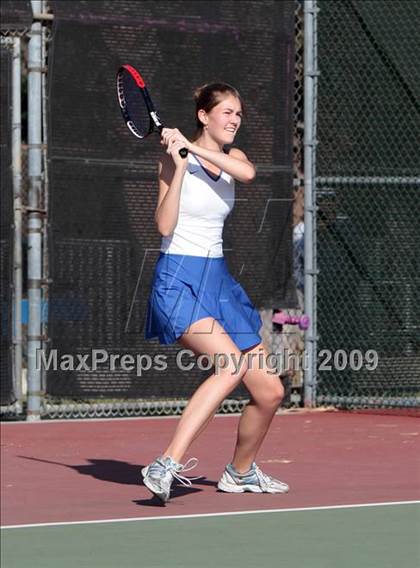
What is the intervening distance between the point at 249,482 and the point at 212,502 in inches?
14.2

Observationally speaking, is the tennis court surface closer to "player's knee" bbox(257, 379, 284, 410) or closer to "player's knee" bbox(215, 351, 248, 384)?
"player's knee" bbox(257, 379, 284, 410)

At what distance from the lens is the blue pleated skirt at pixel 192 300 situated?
652cm

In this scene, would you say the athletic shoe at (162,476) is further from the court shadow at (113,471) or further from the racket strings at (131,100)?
the racket strings at (131,100)

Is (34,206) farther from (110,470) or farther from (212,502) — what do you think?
(212,502)

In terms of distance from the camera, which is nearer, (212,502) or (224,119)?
(212,502)

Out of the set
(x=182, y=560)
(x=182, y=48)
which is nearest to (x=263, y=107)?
(x=182, y=48)

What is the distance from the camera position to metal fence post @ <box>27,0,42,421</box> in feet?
33.4

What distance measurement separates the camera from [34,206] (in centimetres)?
1018

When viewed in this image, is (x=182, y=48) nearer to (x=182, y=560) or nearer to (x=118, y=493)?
(x=118, y=493)

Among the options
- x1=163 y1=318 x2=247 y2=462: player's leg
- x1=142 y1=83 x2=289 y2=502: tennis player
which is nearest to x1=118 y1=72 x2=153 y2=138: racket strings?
x1=142 y1=83 x2=289 y2=502: tennis player

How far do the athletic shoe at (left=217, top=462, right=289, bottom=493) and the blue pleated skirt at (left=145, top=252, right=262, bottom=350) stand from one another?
2.00 ft

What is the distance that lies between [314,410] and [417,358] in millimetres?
874

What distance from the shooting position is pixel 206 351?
21.2 ft

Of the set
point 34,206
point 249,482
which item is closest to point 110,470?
Answer: point 249,482
